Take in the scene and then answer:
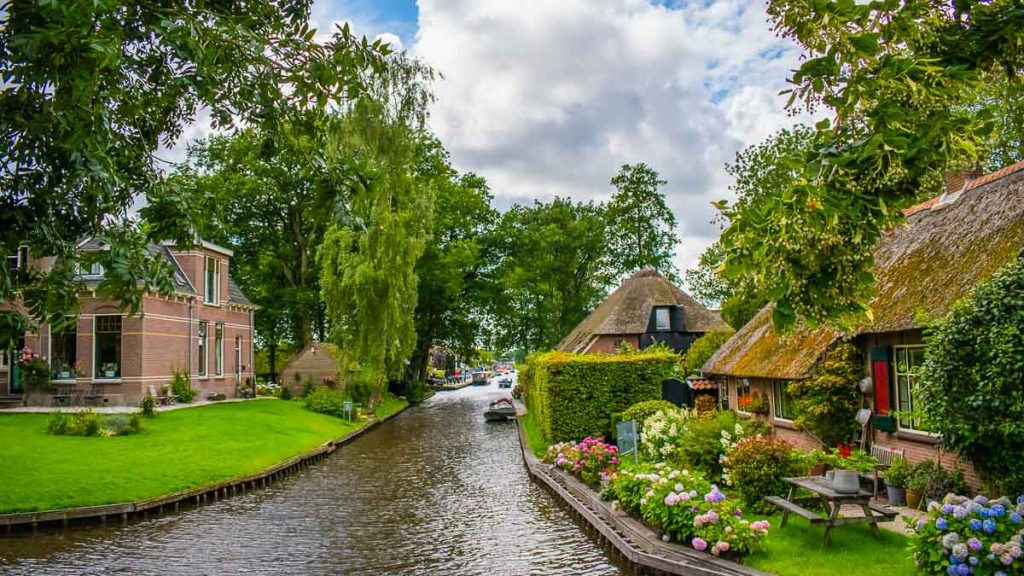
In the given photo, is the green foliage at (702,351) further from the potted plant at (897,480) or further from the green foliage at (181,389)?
the green foliage at (181,389)

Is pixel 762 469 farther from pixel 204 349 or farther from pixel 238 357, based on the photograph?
pixel 238 357

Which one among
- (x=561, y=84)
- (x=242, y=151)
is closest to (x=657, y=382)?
(x=561, y=84)

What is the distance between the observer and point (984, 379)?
8.39 meters

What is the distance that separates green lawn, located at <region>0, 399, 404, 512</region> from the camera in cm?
1480

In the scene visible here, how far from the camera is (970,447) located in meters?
8.90

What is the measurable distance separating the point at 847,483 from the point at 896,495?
303 centimetres

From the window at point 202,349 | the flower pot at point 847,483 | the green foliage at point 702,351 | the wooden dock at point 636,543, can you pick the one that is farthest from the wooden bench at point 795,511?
the window at point 202,349

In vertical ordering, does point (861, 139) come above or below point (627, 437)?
above

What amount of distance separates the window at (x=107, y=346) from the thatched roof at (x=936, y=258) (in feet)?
75.2

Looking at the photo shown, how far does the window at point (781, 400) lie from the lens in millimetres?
17656

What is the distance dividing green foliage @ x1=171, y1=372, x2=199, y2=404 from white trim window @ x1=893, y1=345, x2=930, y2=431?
26351 millimetres

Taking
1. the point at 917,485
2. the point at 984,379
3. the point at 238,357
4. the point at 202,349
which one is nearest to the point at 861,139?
the point at 984,379

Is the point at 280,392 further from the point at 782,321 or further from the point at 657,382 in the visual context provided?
the point at 782,321

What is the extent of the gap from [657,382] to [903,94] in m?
16.1
